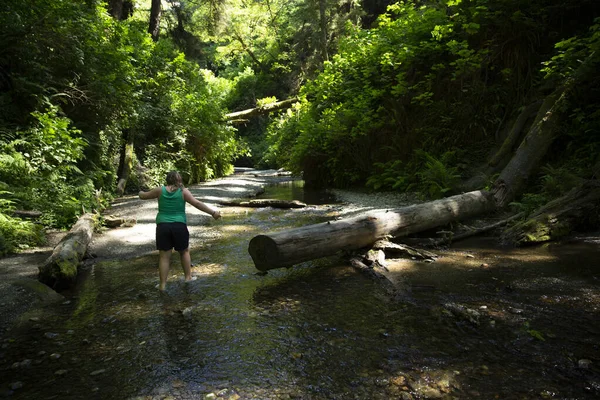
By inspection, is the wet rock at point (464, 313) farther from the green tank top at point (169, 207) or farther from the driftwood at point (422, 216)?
the green tank top at point (169, 207)

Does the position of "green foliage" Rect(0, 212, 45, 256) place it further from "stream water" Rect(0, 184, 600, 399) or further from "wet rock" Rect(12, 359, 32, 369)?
"wet rock" Rect(12, 359, 32, 369)

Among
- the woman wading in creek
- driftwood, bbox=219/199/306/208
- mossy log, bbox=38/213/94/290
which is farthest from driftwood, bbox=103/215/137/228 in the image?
the woman wading in creek

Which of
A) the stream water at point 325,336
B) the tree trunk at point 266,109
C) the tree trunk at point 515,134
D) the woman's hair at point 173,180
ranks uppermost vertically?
the tree trunk at point 266,109

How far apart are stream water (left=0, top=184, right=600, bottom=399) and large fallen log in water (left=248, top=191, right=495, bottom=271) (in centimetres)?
40

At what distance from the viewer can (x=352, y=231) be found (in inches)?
224

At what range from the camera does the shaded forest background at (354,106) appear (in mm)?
8438

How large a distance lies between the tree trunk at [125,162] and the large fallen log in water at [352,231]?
13051mm

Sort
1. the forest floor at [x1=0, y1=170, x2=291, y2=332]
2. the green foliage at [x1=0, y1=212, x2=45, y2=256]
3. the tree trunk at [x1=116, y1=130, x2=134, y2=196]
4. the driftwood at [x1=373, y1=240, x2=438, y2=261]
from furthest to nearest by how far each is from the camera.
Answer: the tree trunk at [x1=116, y1=130, x2=134, y2=196]
the green foliage at [x1=0, y1=212, x2=45, y2=256]
the driftwood at [x1=373, y1=240, x2=438, y2=261]
the forest floor at [x1=0, y1=170, x2=291, y2=332]

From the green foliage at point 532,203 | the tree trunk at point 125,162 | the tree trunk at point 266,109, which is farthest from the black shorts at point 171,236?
the tree trunk at point 266,109

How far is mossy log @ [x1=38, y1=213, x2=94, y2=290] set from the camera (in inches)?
195

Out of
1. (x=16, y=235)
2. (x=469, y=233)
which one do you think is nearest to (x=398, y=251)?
(x=469, y=233)

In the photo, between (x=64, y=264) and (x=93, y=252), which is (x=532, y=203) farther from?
(x=93, y=252)

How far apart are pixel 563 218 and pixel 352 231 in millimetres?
3787

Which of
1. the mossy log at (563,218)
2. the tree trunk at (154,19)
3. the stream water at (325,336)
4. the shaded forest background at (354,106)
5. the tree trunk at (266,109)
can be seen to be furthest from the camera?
the tree trunk at (266,109)
